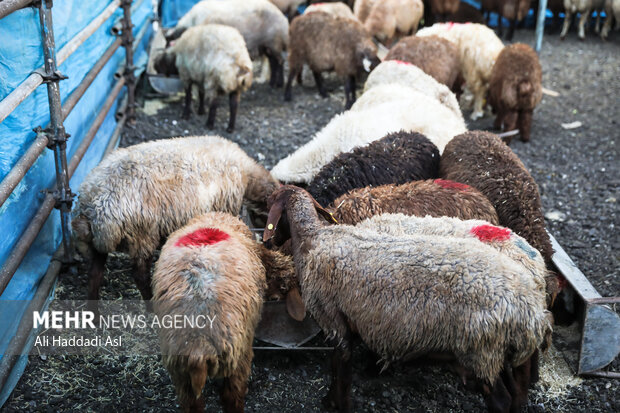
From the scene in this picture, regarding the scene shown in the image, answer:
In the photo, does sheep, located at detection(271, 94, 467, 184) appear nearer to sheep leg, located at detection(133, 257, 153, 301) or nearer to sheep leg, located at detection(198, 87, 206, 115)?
sheep leg, located at detection(133, 257, 153, 301)

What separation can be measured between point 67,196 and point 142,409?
5.63ft

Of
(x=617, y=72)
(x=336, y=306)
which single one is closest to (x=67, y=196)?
(x=336, y=306)

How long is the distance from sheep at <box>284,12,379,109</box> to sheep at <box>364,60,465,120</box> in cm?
151

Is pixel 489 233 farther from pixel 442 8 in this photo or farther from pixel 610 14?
pixel 610 14

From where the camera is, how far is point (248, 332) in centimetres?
338

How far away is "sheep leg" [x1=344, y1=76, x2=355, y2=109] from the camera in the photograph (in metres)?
8.88

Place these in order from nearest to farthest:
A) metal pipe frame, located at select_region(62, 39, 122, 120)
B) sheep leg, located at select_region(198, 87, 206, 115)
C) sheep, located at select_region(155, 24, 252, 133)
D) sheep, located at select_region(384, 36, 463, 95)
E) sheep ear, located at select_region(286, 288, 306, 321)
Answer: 1. sheep ear, located at select_region(286, 288, 306, 321)
2. metal pipe frame, located at select_region(62, 39, 122, 120)
3. sheep, located at select_region(155, 24, 252, 133)
4. sheep, located at select_region(384, 36, 463, 95)
5. sheep leg, located at select_region(198, 87, 206, 115)

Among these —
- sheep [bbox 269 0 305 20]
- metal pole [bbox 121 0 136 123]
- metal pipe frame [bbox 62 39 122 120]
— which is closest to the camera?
metal pipe frame [bbox 62 39 122 120]

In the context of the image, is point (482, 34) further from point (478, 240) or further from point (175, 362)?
point (175, 362)

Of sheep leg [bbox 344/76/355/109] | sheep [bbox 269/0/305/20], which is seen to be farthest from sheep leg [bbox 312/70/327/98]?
sheep [bbox 269/0/305/20]

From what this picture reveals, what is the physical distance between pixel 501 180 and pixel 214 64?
425 centimetres

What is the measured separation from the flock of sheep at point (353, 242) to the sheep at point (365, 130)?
0.7 inches

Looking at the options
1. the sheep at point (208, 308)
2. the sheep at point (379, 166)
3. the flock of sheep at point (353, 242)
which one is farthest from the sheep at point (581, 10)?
the sheep at point (208, 308)

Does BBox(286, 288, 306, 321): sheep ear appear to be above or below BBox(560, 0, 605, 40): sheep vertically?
below
